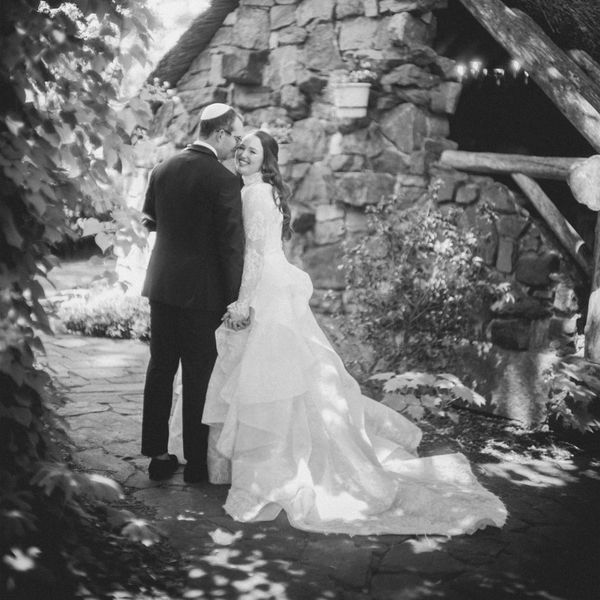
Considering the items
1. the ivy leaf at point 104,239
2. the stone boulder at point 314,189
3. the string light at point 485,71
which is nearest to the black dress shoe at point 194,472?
the ivy leaf at point 104,239

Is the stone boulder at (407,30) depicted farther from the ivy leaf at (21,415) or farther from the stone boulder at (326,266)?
the ivy leaf at (21,415)

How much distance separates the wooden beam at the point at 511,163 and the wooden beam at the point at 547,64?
1.14ft

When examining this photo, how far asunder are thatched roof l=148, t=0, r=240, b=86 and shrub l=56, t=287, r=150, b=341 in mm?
2617

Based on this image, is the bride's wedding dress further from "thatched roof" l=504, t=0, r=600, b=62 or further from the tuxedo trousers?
"thatched roof" l=504, t=0, r=600, b=62

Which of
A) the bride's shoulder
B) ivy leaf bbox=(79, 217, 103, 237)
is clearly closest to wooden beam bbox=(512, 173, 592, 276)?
the bride's shoulder

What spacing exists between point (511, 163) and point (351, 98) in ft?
5.22

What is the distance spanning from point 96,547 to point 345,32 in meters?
5.40

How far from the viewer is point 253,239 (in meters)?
3.95

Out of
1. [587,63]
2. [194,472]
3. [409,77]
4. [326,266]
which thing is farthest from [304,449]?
[587,63]

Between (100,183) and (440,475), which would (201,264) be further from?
(440,475)

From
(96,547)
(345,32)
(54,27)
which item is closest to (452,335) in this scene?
(345,32)

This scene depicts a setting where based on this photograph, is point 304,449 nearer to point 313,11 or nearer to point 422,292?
point 422,292

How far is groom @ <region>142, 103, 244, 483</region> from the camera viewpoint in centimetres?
381

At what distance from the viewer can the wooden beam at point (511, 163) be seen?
18.7ft
